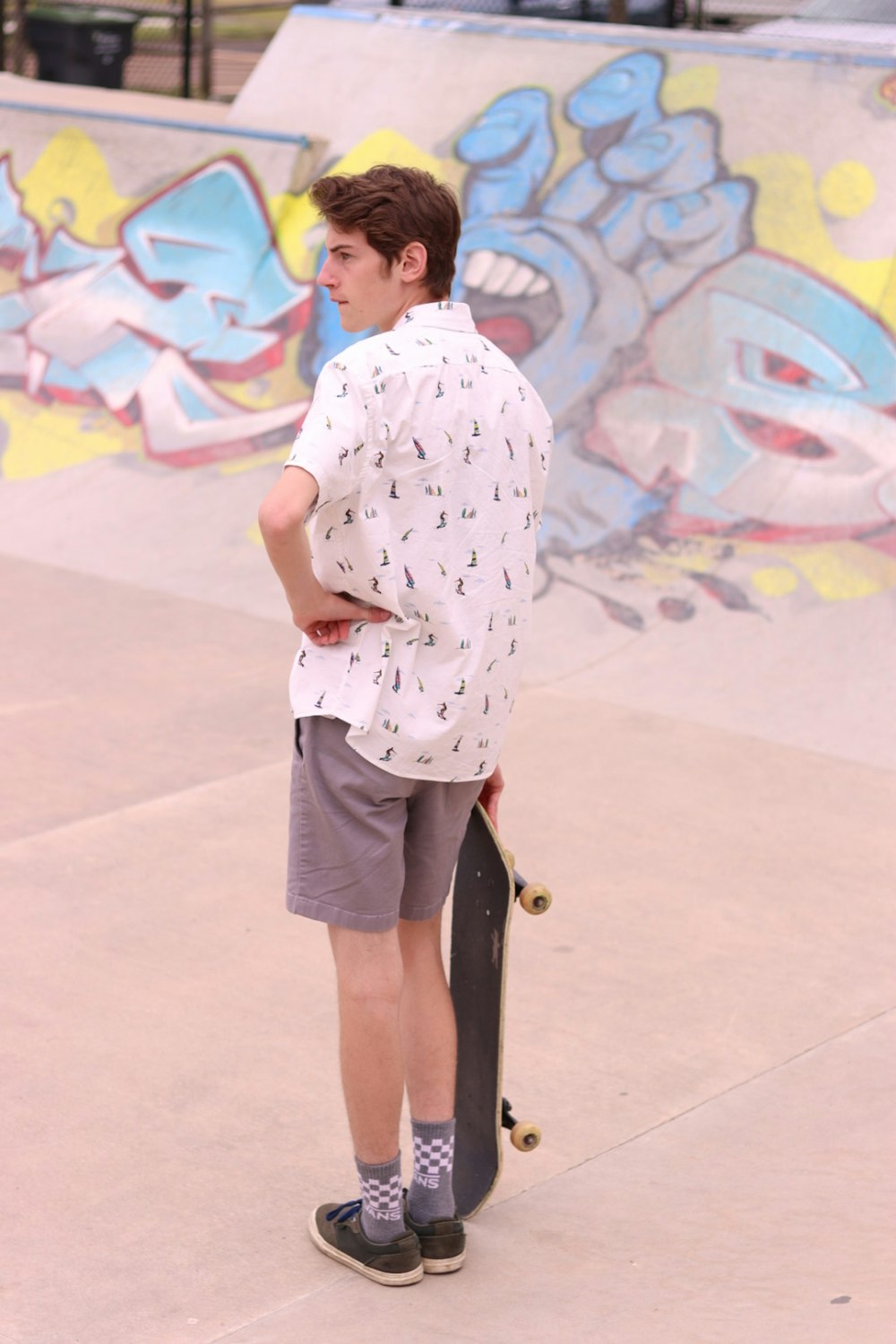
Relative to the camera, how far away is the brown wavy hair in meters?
2.68

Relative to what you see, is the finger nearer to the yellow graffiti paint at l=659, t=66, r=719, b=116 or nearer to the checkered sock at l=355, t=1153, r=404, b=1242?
the yellow graffiti paint at l=659, t=66, r=719, b=116

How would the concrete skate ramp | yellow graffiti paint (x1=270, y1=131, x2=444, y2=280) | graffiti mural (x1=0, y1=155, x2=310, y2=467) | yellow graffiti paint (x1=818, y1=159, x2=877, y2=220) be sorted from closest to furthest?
the concrete skate ramp → yellow graffiti paint (x1=818, y1=159, x2=877, y2=220) → graffiti mural (x1=0, y1=155, x2=310, y2=467) → yellow graffiti paint (x1=270, y1=131, x2=444, y2=280)

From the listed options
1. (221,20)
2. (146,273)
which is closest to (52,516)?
(146,273)

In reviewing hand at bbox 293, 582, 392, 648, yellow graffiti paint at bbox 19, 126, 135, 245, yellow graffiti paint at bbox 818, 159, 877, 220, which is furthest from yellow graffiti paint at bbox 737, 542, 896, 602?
yellow graffiti paint at bbox 19, 126, 135, 245

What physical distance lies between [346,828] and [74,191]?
8490mm

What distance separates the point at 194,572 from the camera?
7.56m

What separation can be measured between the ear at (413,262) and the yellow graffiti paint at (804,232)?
5.08 meters

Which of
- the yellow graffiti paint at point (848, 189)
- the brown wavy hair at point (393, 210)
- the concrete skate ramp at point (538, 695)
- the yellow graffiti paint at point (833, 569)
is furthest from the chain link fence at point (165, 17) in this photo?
the brown wavy hair at point (393, 210)

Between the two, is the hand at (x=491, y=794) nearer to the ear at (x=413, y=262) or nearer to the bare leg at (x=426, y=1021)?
the bare leg at (x=426, y=1021)

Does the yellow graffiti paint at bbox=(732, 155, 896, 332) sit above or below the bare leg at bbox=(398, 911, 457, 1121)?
above

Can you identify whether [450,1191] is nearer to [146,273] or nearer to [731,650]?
[731,650]

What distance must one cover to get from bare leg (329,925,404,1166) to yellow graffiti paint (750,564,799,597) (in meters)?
4.15

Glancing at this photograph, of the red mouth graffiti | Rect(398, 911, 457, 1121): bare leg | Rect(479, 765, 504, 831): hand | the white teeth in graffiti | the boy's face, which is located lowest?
A: Rect(398, 911, 457, 1121): bare leg

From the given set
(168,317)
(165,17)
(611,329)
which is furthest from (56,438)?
(165,17)
